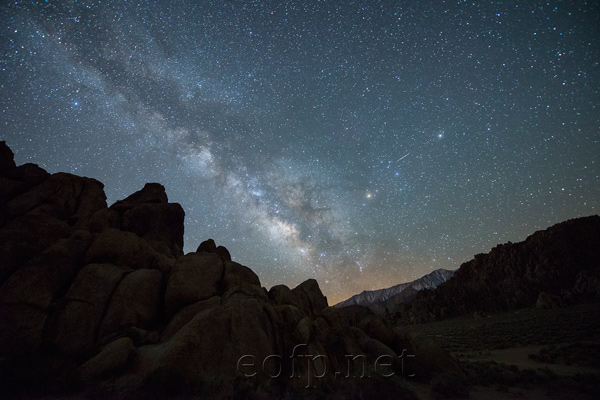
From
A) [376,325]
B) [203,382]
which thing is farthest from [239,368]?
[376,325]

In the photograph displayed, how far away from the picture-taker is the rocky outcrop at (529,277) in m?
83.3

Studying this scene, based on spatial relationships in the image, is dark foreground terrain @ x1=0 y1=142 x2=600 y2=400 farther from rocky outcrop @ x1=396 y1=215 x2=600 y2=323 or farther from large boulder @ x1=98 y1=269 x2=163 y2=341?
rocky outcrop @ x1=396 y1=215 x2=600 y2=323

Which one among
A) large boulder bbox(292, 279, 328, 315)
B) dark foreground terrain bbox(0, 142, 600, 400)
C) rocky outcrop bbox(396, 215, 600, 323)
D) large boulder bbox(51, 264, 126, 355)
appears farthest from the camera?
rocky outcrop bbox(396, 215, 600, 323)

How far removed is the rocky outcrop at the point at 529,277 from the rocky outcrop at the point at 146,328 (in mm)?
Result: 87071

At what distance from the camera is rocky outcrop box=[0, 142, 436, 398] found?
1059 centimetres

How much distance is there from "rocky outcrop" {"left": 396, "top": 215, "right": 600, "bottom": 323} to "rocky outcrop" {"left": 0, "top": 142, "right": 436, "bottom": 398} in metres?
87.1

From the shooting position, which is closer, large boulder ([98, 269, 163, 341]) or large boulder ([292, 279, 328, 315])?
large boulder ([98, 269, 163, 341])

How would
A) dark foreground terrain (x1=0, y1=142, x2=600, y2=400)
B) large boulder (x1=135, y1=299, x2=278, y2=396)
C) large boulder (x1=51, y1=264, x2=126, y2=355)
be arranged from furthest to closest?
large boulder (x1=51, y1=264, x2=126, y2=355)
dark foreground terrain (x1=0, y1=142, x2=600, y2=400)
large boulder (x1=135, y1=299, x2=278, y2=396)

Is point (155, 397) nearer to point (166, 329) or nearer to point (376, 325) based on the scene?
point (166, 329)

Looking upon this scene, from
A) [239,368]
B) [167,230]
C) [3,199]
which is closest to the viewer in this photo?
[239,368]

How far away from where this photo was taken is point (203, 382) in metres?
10.8

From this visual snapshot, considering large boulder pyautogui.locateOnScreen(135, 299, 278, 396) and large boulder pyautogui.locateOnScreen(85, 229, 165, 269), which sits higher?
large boulder pyautogui.locateOnScreen(85, 229, 165, 269)

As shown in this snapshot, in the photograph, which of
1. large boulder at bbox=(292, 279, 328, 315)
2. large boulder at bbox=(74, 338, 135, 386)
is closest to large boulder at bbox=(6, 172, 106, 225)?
large boulder at bbox=(74, 338, 135, 386)

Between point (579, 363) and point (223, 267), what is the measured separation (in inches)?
1075
